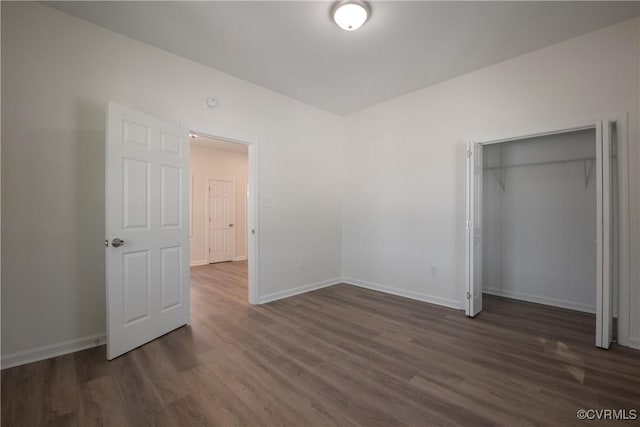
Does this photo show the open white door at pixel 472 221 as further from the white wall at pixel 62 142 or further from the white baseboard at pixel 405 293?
the white wall at pixel 62 142

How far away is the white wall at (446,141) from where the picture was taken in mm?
2578

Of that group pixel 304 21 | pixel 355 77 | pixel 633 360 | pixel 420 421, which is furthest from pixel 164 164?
pixel 633 360

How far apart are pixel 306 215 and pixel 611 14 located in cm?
380

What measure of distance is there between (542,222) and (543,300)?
104 centimetres

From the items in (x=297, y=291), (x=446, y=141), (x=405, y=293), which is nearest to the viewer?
(x=446, y=141)

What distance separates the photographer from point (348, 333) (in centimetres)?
281

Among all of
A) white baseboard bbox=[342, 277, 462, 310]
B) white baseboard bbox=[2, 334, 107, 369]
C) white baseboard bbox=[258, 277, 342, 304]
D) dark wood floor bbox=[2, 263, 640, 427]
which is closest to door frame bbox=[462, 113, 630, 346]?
dark wood floor bbox=[2, 263, 640, 427]

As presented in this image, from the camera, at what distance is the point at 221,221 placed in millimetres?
7113

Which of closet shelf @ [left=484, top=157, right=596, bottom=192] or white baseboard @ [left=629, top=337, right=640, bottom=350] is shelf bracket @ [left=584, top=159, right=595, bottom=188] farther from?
white baseboard @ [left=629, top=337, right=640, bottom=350]

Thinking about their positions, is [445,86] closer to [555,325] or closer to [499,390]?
[555,325]

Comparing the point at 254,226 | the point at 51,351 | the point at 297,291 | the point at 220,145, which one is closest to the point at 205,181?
the point at 220,145

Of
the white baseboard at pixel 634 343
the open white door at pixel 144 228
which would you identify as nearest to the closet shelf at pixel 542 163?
the white baseboard at pixel 634 343

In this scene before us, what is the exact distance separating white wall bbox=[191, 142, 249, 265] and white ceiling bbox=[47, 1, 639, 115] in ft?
12.0

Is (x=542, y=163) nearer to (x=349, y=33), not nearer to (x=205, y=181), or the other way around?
(x=349, y=33)
